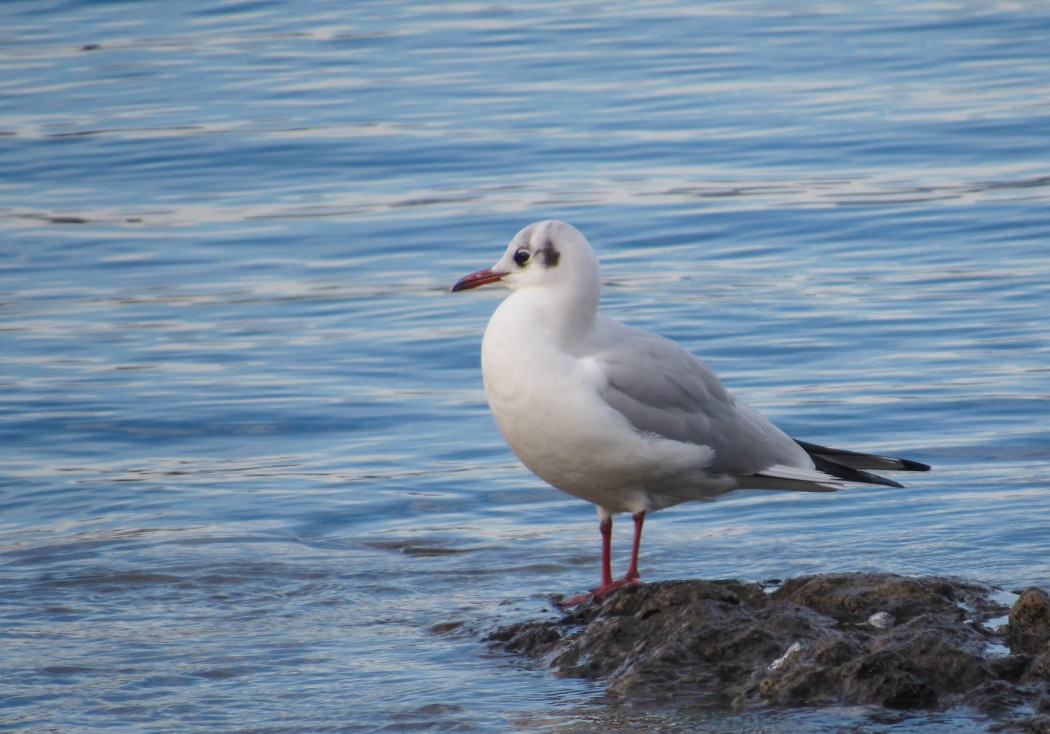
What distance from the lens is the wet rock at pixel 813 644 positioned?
4.66 metres

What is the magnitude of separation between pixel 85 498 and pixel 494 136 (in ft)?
28.2

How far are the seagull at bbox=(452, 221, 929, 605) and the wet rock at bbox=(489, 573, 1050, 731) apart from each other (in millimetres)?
460

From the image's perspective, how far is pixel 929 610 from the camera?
5.19 metres

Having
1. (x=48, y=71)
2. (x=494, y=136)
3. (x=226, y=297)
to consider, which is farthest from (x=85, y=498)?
(x=48, y=71)

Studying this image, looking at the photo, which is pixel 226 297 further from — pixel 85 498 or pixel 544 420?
pixel 544 420

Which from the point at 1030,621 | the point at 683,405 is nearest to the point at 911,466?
the point at 683,405

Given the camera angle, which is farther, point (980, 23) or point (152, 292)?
point (980, 23)

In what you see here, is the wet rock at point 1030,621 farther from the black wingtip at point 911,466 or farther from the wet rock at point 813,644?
the black wingtip at point 911,466

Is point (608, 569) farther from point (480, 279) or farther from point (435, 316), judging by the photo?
point (435, 316)

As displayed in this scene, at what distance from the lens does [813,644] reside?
15.9 feet

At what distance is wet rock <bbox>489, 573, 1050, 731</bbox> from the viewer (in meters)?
4.66

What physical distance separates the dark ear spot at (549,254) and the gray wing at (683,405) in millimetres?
323

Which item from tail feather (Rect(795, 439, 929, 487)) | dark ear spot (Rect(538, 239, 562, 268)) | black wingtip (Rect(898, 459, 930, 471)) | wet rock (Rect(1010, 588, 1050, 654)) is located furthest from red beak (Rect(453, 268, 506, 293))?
wet rock (Rect(1010, 588, 1050, 654))

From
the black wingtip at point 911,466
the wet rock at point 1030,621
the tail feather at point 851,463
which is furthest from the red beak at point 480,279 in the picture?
the wet rock at point 1030,621
